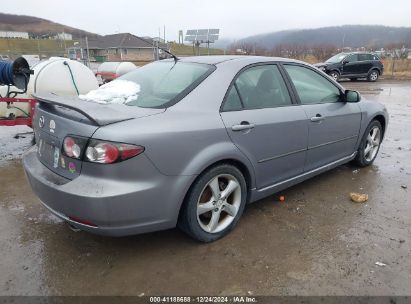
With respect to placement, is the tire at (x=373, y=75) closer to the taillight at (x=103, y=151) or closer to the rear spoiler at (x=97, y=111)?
the rear spoiler at (x=97, y=111)

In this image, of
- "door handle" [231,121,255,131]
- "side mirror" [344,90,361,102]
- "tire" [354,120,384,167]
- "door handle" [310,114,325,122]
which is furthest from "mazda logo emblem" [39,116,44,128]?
"tire" [354,120,384,167]

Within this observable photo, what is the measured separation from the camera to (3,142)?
6.80m

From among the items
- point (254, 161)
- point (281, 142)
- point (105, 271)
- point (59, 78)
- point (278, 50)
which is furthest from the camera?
point (278, 50)

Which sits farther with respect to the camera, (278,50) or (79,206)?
(278,50)

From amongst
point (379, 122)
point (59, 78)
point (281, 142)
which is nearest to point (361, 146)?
point (379, 122)

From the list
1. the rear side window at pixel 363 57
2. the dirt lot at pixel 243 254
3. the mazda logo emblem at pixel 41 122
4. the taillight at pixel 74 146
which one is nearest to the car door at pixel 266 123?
the dirt lot at pixel 243 254

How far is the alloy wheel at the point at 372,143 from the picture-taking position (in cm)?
506

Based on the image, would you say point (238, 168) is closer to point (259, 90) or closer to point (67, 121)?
point (259, 90)

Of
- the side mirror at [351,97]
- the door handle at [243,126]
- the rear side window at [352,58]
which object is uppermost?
the rear side window at [352,58]

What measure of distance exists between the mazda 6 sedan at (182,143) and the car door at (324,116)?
0.7 inches

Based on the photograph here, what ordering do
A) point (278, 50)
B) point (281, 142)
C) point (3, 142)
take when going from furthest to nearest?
point (278, 50)
point (3, 142)
point (281, 142)

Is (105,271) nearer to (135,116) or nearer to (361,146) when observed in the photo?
(135,116)

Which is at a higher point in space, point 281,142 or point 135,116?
point 135,116

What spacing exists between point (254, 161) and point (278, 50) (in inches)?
1619
